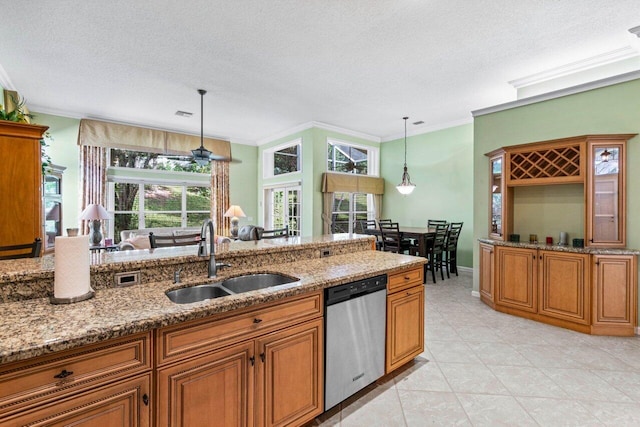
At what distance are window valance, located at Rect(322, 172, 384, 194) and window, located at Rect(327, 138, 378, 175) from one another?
298mm

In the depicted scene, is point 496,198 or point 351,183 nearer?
point 496,198

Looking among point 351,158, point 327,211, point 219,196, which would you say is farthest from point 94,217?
point 351,158

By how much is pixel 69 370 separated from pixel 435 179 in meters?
6.60

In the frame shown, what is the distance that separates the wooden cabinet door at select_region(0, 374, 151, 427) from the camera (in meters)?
1.02

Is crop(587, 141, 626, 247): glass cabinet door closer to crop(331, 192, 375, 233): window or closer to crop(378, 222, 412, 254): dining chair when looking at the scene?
crop(378, 222, 412, 254): dining chair

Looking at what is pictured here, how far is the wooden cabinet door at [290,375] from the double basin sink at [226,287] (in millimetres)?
345

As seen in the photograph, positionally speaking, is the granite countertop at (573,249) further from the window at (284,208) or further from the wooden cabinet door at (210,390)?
the window at (284,208)

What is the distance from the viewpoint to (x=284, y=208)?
737 centimetres

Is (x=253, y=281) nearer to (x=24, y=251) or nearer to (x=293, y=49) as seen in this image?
(x=24, y=251)

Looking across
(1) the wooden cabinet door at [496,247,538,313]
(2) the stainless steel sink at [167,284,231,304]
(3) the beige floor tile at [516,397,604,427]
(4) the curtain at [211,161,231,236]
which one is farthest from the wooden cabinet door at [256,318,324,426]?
(4) the curtain at [211,161,231,236]

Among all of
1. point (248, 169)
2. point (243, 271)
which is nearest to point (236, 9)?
point (243, 271)

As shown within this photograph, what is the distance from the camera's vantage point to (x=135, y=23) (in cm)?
287

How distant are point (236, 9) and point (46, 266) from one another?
8.09 ft

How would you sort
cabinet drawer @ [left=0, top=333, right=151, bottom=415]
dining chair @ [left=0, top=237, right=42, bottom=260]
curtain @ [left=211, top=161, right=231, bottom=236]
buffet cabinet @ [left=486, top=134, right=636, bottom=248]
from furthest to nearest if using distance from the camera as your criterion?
1. curtain @ [left=211, top=161, right=231, bottom=236]
2. buffet cabinet @ [left=486, top=134, right=636, bottom=248]
3. dining chair @ [left=0, top=237, right=42, bottom=260]
4. cabinet drawer @ [left=0, top=333, right=151, bottom=415]
